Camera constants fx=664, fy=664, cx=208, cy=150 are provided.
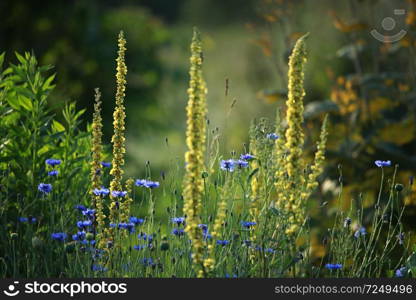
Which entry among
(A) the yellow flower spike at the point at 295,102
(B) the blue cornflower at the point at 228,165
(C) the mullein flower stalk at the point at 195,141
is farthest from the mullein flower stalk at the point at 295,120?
(B) the blue cornflower at the point at 228,165

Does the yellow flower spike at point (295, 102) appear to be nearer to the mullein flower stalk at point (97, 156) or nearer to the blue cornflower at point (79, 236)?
the mullein flower stalk at point (97, 156)

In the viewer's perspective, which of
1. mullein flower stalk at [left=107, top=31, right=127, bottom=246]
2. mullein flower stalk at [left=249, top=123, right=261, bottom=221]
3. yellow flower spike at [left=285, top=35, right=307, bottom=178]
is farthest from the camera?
mullein flower stalk at [left=249, top=123, right=261, bottom=221]

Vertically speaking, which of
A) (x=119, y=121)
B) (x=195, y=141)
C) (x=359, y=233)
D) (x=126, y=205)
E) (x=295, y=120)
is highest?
(x=119, y=121)

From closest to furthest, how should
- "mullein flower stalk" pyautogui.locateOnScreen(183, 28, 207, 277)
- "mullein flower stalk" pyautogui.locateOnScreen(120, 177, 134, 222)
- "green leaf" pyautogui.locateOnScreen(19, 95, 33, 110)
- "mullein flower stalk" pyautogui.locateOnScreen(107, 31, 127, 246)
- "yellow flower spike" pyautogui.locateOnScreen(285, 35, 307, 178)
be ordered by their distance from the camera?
"mullein flower stalk" pyautogui.locateOnScreen(183, 28, 207, 277), "yellow flower spike" pyautogui.locateOnScreen(285, 35, 307, 178), "mullein flower stalk" pyautogui.locateOnScreen(107, 31, 127, 246), "mullein flower stalk" pyautogui.locateOnScreen(120, 177, 134, 222), "green leaf" pyautogui.locateOnScreen(19, 95, 33, 110)

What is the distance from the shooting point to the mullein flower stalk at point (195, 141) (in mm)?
2420

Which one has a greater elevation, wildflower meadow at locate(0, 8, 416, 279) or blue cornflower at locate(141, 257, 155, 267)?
wildflower meadow at locate(0, 8, 416, 279)

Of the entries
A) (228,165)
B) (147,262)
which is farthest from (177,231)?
(228,165)

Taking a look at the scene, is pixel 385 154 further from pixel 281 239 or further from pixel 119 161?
pixel 119 161

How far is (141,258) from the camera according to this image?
3.35m

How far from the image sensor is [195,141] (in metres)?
2.44

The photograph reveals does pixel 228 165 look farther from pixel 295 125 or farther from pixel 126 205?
pixel 295 125

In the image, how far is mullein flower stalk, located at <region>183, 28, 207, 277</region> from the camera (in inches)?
95.3

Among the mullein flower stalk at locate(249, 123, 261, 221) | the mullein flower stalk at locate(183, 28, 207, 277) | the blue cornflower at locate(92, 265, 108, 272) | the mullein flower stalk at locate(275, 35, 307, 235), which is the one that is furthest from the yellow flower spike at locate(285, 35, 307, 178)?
the blue cornflower at locate(92, 265, 108, 272)

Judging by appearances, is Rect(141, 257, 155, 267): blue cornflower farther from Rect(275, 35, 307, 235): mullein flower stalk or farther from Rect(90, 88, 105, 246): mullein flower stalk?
Rect(275, 35, 307, 235): mullein flower stalk
